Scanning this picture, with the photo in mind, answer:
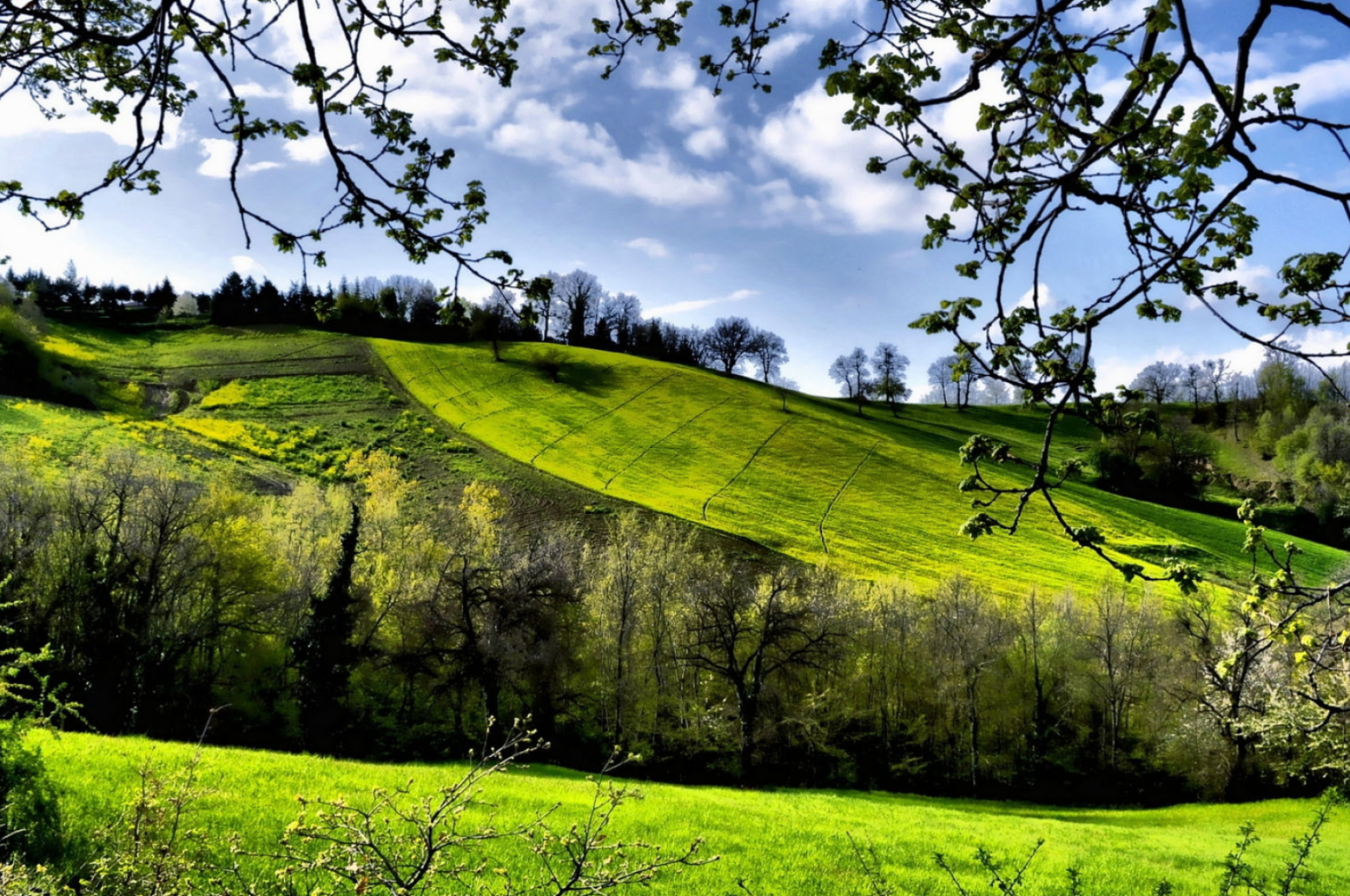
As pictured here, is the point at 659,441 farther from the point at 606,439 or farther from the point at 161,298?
the point at 161,298

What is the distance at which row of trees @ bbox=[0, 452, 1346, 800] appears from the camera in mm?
35031

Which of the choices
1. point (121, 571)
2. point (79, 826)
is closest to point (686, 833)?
point (79, 826)

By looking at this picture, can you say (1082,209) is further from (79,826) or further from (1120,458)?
(1120,458)

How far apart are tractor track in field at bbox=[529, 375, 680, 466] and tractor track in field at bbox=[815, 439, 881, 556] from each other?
26.3 m

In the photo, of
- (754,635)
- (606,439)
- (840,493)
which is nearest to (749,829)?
(754,635)

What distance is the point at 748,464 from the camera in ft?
252

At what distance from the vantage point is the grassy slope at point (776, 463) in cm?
6031

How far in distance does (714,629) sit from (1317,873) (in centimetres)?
2629

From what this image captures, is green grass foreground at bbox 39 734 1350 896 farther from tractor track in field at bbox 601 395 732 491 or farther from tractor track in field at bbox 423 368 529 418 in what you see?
tractor track in field at bbox 423 368 529 418

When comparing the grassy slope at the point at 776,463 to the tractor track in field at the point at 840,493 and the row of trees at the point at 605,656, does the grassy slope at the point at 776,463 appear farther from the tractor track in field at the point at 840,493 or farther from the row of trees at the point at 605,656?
the row of trees at the point at 605,656

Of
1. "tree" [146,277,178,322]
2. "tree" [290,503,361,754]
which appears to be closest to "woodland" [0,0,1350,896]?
"tree" [290,503,361,754]

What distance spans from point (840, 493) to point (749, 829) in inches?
2338

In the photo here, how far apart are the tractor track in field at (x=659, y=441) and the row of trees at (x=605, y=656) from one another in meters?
17.8

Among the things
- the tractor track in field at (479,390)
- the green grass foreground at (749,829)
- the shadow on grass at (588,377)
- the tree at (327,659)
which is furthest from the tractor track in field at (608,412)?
the green grass foreground at (749,829)
